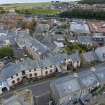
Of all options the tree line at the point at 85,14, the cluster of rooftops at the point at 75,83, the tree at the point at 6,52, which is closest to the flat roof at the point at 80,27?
the tree line at the point at 85,14

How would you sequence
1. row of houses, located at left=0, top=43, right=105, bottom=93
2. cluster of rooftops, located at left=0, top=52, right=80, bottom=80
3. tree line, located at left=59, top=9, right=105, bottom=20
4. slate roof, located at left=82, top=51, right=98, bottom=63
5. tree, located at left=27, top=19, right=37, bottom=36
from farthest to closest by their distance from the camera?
tree line, located at left=59, top=9, right=105, bottom=20 → tree, located at left=27, top=19, right=37, bottom=36 → slate roof, located at left=82, top=51, right=98, bottom=63 → cluster of rooftops, located at left=0, top=52, right=80, bottom=80 → row of houses, located at left=0, top=43, right=105, bottom=93

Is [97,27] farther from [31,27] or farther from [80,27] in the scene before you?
[31,27]

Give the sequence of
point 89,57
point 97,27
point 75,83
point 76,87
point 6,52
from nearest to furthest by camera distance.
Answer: point 76,87
point 75,83
point 89,57
point 6,52
point 97,27

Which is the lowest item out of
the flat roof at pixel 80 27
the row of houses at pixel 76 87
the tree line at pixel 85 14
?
the row of houses at pixel 76 87

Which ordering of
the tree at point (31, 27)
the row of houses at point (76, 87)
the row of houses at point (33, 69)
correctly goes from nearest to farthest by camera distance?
1. the row of houses at point (76, 87)
2. the row of houses at point (33, 69)
3. the tree at point (31, 27)

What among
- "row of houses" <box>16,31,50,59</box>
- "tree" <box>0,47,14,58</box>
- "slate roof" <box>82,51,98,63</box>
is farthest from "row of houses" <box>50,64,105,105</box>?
"tree" <box>0,47,14,58</box>

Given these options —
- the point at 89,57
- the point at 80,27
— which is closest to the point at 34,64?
the point at 89,57

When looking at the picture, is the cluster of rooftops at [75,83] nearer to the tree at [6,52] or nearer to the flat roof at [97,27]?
the tree at [6,52]

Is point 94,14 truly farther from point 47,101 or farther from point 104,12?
point 47,101

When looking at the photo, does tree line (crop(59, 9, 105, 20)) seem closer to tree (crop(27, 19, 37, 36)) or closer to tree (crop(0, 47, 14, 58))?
tree (crop(27, 19, 37, 36))
